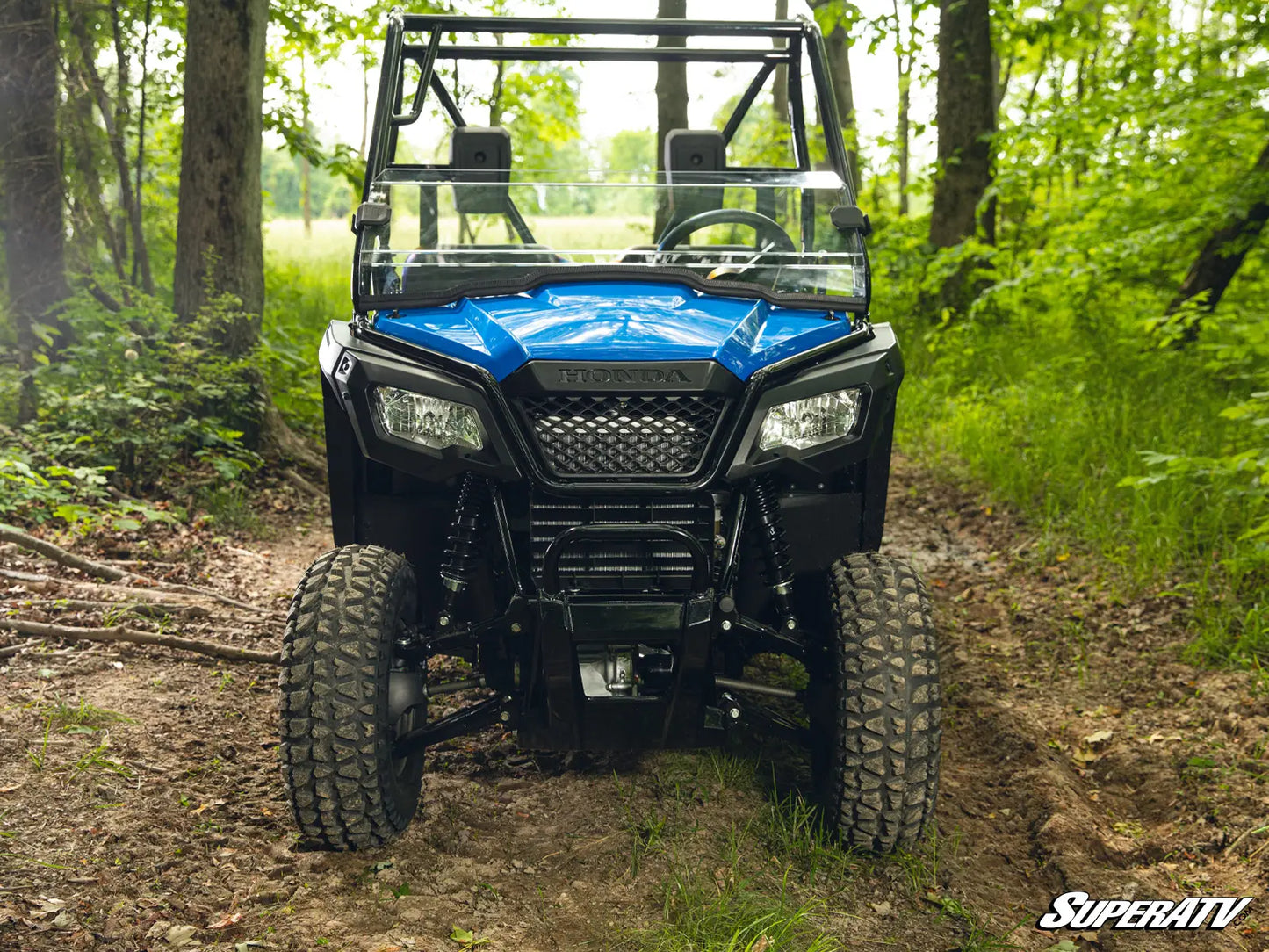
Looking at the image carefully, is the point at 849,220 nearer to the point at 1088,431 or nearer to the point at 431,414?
the point at 431,414

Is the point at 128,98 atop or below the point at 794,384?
atop

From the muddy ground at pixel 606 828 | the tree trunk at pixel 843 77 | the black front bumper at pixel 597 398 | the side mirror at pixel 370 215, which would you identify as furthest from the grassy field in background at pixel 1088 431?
the tree trunk at pixel 843 77

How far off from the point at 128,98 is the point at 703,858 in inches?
298

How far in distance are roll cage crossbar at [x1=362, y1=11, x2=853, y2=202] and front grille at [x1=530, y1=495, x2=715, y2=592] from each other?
1.29 m

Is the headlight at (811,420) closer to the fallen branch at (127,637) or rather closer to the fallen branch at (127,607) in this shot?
the fallen branch at (127,637)

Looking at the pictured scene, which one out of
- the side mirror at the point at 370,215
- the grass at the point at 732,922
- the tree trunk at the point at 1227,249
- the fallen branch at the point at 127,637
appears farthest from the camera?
the tree trunk at the point at 1227,249

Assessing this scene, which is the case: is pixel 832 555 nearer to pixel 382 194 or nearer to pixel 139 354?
pixel 382 194

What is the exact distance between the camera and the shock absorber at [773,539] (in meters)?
2.57

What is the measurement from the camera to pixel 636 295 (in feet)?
9.06

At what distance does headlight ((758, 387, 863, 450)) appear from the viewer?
2506mm

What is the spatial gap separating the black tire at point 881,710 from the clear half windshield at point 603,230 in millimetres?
810

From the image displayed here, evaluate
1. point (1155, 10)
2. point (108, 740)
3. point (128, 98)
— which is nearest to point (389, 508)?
point (108, 740)

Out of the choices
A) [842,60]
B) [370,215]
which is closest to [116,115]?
[370,215]

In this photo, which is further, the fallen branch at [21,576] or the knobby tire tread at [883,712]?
the fallen branch at [21,576]
